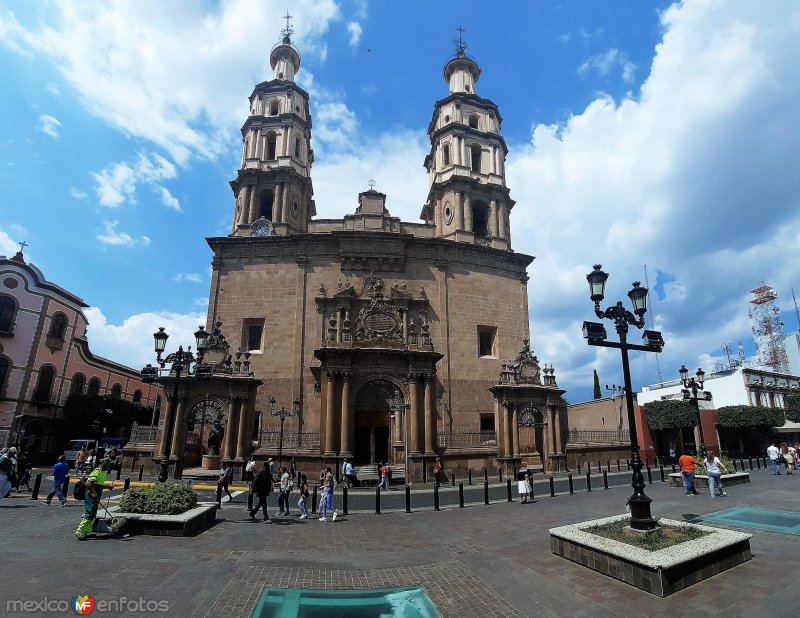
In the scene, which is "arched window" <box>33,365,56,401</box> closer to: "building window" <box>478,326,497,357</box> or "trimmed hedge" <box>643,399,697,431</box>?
"building window" <box>478,326,497,357</box>

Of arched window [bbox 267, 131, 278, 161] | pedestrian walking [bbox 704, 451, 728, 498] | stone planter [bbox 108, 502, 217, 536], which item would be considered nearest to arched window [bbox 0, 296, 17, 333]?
arched window [bbox 267, 131, 278, 161]

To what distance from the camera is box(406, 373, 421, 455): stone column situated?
75.3ft

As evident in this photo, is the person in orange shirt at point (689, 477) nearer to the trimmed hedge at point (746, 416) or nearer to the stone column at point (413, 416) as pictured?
the stone column at point (413, 416)

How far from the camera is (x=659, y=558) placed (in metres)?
6.75

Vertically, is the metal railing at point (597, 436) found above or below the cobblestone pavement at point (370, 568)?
above

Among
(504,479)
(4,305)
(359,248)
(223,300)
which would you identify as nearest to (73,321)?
(4,305)

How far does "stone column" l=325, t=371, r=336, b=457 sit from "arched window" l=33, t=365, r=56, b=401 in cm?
2880

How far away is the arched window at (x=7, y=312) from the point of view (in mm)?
33875

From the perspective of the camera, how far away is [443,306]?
105 feet

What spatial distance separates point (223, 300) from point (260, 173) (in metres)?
12.0

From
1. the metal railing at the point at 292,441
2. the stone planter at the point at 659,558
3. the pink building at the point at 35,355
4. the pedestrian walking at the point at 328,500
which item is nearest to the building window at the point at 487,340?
the metal railing at the point at 292,441

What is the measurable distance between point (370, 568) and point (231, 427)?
16976 mm

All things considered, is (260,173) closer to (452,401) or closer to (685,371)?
(452,401)

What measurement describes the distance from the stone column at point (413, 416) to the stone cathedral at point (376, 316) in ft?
0.21
